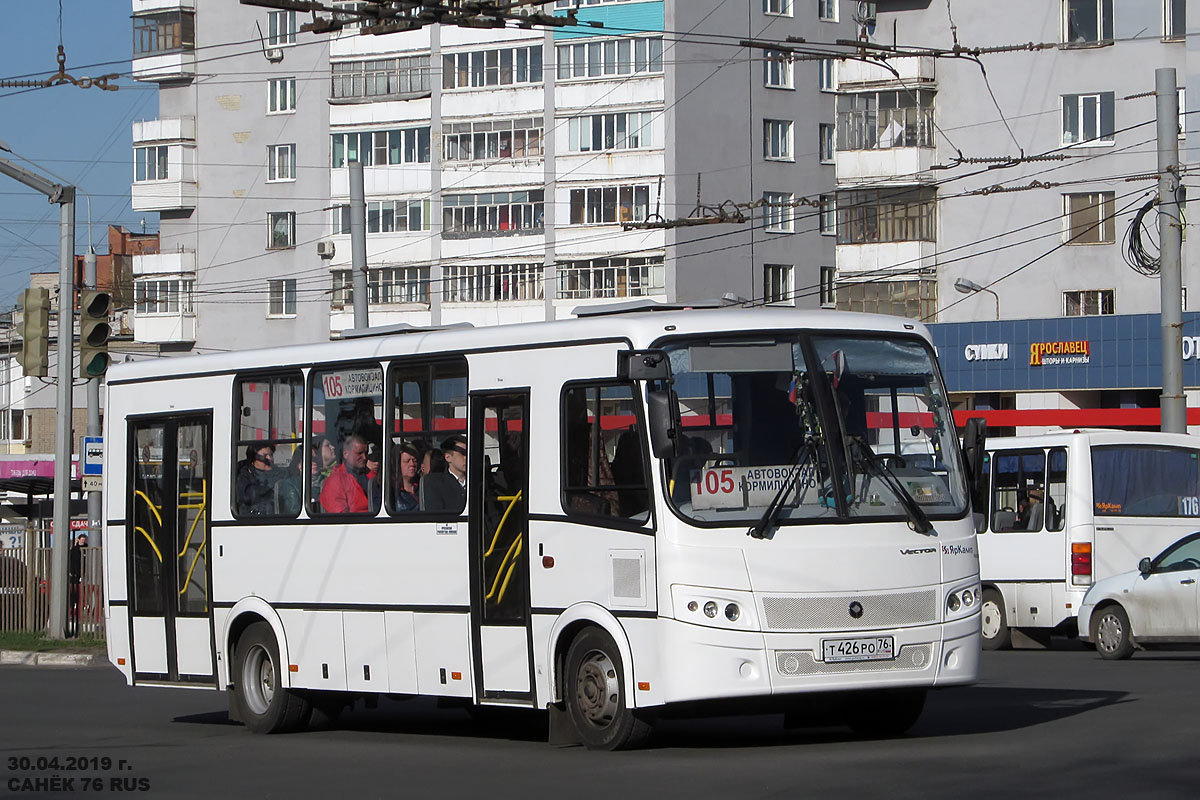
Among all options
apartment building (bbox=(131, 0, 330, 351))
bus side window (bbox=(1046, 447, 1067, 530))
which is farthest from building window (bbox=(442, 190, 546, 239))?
bus side window (bbox=(1046, 447, 1067, 530))

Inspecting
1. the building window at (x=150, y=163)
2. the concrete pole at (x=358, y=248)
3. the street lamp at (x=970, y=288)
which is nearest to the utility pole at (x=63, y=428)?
the concrete pole at (x=358, y=248)

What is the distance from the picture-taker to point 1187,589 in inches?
842

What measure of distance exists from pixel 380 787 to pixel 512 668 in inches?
85.2

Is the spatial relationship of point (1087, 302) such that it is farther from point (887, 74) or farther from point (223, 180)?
point (223, 180)

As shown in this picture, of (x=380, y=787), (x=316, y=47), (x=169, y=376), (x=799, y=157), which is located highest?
(x=316, y=47)

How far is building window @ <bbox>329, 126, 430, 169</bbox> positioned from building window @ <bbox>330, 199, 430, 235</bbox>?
1517 mm

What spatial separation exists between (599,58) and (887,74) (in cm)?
1477

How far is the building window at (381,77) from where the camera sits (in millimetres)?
71812

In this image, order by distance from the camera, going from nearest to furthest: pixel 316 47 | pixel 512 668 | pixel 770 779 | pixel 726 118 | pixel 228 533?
1. pixel 770 779
2. pixel 512 668
3. pixel 228 533
4. pixel 726 118
5. pixel 316 47

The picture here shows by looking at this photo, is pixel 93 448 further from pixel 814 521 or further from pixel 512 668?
pixel 814 521

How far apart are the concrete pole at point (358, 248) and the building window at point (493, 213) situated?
36708 mm

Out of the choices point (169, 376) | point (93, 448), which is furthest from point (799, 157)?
point (169, 376)

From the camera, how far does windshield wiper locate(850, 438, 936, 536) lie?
39.2 feet

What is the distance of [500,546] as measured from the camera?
12945 millimetres
